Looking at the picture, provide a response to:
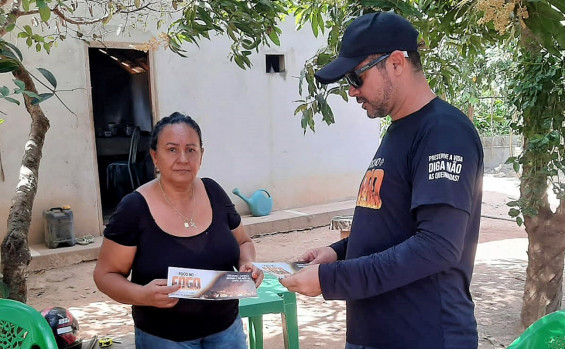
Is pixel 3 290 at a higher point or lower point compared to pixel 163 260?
lower

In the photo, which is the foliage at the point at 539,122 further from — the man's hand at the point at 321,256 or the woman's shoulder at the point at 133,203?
the woman's shoulder at the point at 133,203

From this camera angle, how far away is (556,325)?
1820 millimetres

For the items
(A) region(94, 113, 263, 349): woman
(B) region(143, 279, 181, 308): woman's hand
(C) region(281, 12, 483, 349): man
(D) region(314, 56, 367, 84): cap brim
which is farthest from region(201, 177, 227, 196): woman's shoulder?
(D) region(314, 56, 367, 84): cap brim

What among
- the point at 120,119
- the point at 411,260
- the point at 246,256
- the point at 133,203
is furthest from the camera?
the point at 120,119

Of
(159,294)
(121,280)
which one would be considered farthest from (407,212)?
(121,280)

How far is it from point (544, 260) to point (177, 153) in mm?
3083

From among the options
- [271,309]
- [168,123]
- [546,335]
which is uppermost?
[168,123]

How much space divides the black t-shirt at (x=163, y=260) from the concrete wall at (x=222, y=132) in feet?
16.7

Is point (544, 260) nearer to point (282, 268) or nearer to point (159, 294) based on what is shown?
point (282, 268)

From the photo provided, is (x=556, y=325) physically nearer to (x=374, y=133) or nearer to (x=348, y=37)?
(x=348, y=37)

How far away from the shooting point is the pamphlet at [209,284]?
Result: 1774 millimetres

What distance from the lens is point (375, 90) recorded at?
147 centimetres

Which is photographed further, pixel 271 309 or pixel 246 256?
pixel 271 309

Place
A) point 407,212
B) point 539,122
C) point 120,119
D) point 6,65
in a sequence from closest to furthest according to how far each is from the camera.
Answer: point 407,212 < point 6,65 < point 539,122 < point 120,119
